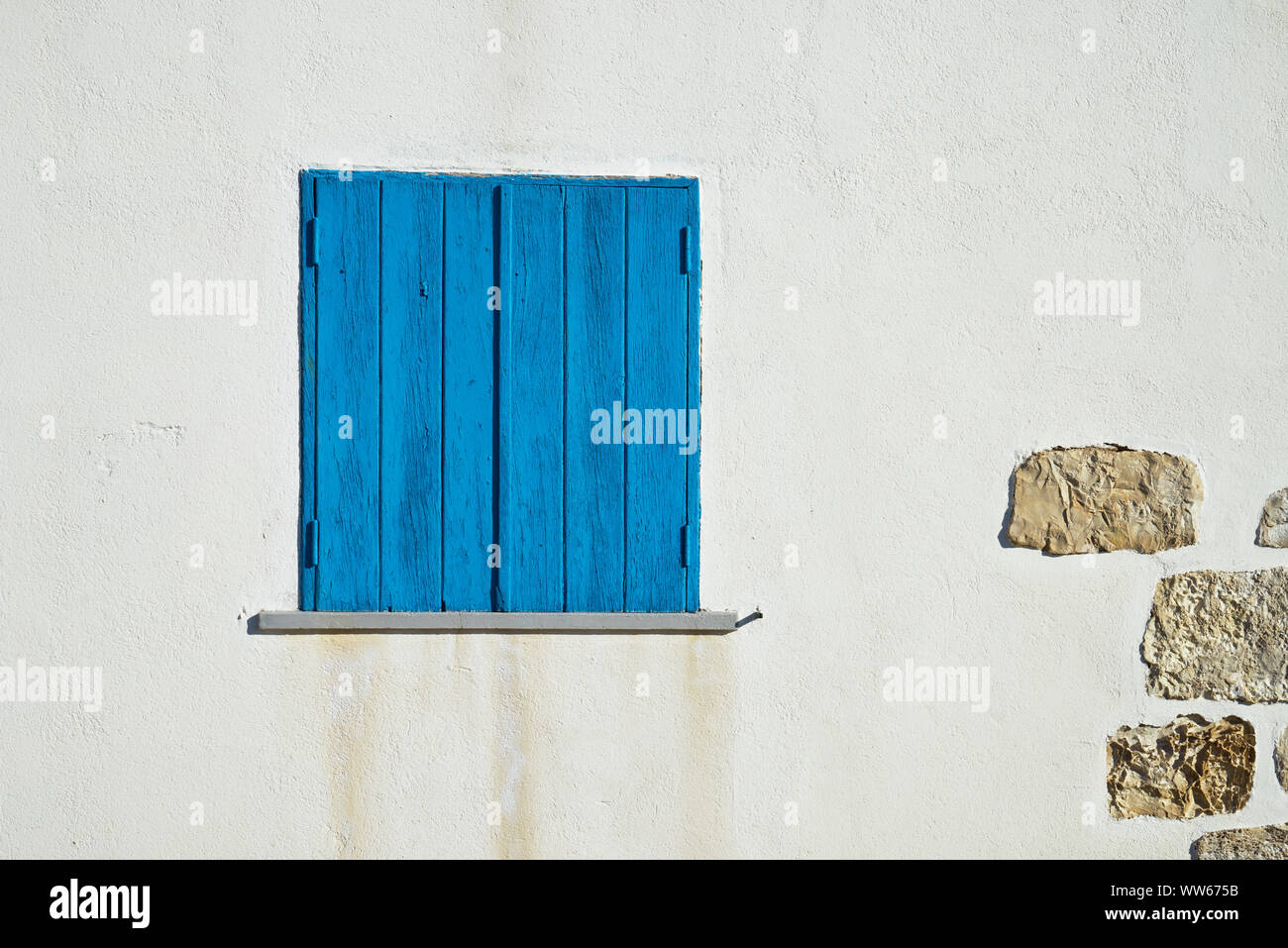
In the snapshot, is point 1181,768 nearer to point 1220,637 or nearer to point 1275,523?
point 1220,637

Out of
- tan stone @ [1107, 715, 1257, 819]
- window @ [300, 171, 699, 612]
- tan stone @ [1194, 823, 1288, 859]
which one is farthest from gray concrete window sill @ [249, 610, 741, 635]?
tan stone @ [1194, 823, 1288, 859]

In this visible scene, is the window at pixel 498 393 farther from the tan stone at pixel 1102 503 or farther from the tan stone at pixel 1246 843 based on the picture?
the tan stone at pixel 1246 843

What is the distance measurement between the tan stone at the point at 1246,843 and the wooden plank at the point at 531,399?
204cm

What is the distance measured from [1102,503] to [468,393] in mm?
1892

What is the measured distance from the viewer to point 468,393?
10.2 feet

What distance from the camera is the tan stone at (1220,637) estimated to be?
3146mm

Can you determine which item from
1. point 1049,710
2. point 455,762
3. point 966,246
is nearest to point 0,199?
point 455,762

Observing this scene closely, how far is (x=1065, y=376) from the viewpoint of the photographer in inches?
125

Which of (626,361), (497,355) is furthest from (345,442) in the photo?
(626,361)

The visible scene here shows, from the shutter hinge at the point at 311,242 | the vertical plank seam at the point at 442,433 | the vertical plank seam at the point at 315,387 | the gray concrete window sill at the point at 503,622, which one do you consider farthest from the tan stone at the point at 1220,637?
the shutter hinge at the point at 311,242

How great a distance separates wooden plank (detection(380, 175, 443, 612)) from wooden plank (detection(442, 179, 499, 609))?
0.09ft

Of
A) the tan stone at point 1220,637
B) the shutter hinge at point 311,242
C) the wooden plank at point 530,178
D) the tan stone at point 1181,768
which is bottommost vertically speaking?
the tan stone at point 1181,768

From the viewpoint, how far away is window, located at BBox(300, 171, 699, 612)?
309 cm

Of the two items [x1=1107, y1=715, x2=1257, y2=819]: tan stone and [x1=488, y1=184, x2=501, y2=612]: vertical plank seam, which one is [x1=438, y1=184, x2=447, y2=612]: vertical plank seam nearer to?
[x1=488, y1=184, x2=501, y2=612]: vertical plank seam
